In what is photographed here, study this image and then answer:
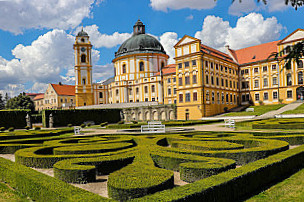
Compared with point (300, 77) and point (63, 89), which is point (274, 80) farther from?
point (63, 89)

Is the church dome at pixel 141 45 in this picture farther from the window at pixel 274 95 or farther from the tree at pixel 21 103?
the window at pixel 274 95

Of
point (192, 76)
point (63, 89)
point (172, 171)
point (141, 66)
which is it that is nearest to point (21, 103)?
point (63, 89)

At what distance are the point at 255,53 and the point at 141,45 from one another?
29502 mm

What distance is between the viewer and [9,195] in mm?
6324

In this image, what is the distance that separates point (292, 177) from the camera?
7301mm

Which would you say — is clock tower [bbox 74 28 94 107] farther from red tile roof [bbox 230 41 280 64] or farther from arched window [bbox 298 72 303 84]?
arched window [bbox 298 72 303 84]

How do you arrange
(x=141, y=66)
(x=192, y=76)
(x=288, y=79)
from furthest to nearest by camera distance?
(x=141, y=66) < (x=288, y=79) < (x=192, y=76)

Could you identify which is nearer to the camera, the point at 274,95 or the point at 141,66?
the point at 274,95

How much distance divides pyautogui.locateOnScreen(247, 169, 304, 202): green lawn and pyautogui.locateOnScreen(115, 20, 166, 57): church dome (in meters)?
66.4

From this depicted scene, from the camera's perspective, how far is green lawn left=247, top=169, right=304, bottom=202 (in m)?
5.76

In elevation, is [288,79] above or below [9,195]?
above

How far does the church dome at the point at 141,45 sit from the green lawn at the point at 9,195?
66156 mm

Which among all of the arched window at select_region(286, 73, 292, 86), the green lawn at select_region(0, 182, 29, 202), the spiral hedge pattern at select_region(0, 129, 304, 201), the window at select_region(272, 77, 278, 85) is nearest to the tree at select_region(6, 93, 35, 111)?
the window at select_region(272, 77, 278, 85)

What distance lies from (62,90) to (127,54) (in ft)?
124
